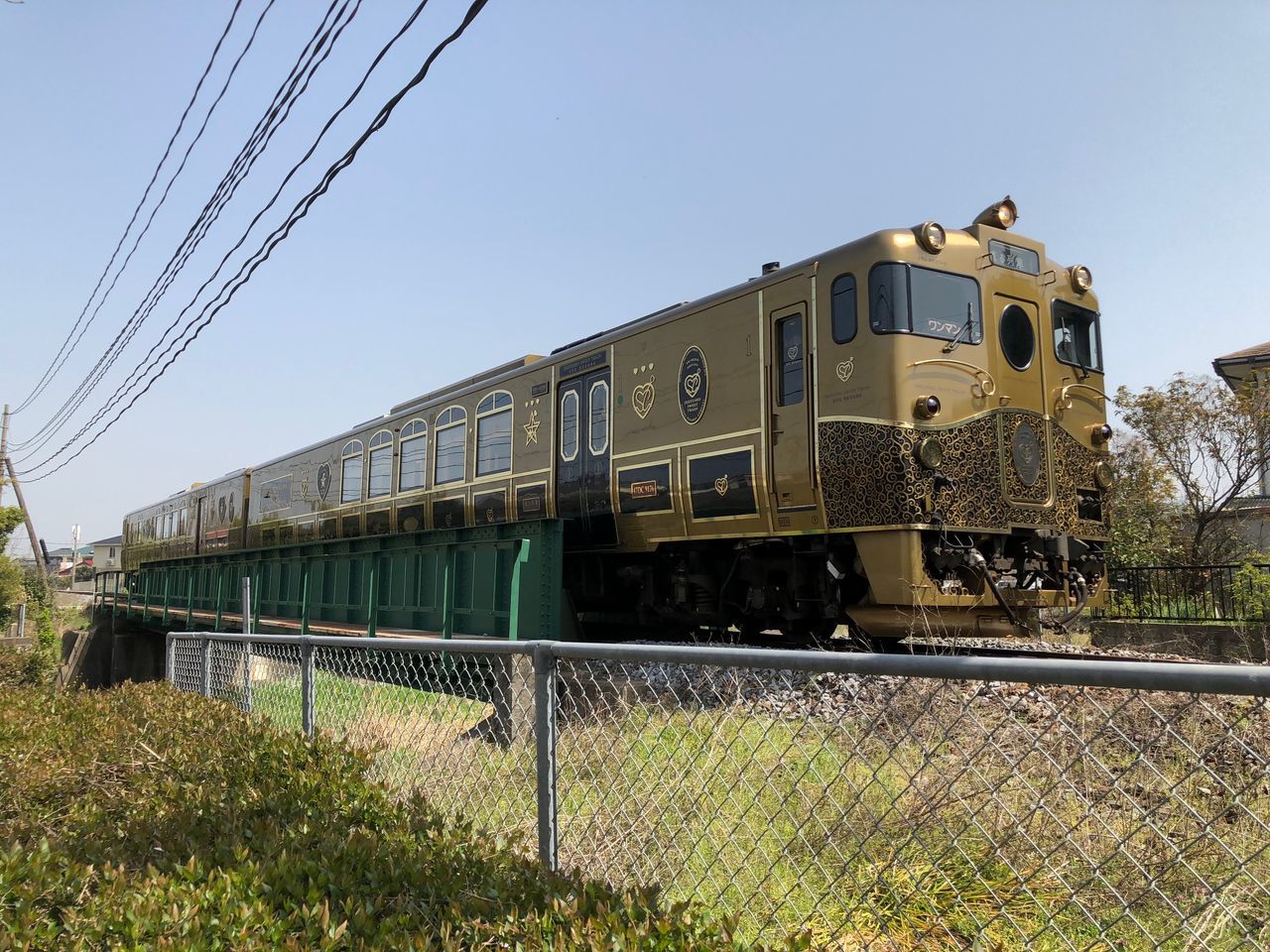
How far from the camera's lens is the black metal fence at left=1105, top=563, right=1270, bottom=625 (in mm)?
10062

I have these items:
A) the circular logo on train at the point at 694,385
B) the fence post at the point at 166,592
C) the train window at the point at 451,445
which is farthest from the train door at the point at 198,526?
the circular logo on train at the point at 694,385

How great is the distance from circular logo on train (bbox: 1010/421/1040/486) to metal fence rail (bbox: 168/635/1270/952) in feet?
8.25

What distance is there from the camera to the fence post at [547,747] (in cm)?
290

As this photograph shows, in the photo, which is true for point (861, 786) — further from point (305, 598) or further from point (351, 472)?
point (351, 472)

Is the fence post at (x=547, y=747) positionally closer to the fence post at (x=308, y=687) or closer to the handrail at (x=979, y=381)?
the fence post at (x=308, y=687)

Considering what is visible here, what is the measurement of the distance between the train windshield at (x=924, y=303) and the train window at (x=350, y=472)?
31.2 feet

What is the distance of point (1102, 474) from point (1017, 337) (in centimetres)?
160

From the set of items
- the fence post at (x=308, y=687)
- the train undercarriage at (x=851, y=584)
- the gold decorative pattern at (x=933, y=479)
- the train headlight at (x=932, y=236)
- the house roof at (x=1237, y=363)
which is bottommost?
the fence post at (x=308, y=687)

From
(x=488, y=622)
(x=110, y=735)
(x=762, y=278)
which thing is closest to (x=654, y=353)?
(x=762, y=278)

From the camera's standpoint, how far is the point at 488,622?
27.5 feet

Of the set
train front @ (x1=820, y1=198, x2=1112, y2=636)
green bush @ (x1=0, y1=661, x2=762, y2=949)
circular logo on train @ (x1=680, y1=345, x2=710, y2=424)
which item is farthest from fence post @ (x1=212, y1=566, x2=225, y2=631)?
train front @ (x1=820, y1=198, x2=1112, y2=636)

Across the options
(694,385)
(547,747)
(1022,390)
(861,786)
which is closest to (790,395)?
(694,385)

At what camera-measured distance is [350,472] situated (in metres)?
14.7

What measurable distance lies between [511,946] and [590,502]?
7591 mm
